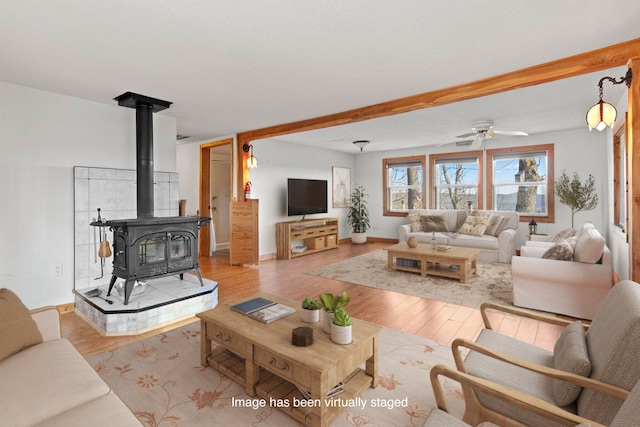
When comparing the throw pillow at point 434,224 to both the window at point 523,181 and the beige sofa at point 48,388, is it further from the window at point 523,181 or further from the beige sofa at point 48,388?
the beige sofa at point 48,388

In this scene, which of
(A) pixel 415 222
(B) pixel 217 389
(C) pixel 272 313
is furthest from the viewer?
(A) pixel 415 222

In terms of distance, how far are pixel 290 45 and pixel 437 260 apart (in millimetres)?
3612

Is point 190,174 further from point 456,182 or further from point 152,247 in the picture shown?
point 456,182

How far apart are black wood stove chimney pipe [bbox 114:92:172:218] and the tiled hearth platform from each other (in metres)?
0.86

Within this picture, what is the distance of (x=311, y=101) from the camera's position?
147 inches

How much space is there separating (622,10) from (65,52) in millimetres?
3865

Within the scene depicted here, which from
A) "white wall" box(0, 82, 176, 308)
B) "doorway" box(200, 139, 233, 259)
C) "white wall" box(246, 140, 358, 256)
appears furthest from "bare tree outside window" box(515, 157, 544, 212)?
"white wall" box(0, 82, 176, 308)

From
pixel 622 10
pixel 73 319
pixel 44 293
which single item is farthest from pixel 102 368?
pixel 622 10

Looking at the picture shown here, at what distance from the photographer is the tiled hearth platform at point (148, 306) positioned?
285 centimetres

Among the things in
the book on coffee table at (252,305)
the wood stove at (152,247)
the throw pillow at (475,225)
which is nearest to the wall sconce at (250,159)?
the wood stove at (152,247)

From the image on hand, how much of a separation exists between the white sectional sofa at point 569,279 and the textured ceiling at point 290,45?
69.4 inches

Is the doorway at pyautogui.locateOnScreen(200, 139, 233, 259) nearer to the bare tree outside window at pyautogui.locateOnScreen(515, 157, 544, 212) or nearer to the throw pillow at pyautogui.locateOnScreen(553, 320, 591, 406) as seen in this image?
the throw pillow at pyautogui.locateOnScreen(553, 320, 591, 406)

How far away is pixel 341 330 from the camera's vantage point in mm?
1790

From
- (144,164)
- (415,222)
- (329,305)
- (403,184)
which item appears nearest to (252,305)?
(329,305)
